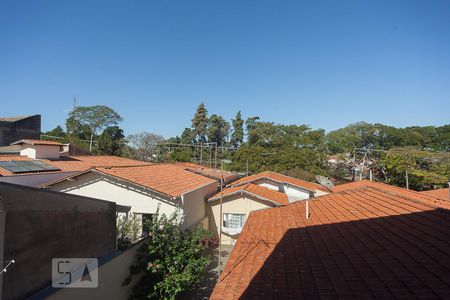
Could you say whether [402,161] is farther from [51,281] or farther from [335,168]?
[51,281]

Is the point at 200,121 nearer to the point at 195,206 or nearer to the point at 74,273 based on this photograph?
the point at 195,206

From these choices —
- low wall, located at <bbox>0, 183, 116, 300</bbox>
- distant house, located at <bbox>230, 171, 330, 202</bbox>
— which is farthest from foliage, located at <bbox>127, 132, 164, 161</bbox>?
low wall, located at <bbox>0, 183, 116, 300</bbox>

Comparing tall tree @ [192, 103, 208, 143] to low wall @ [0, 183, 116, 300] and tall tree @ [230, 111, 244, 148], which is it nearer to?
tall tree @ [230, 111, 244, 148]

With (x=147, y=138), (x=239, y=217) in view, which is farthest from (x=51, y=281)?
→ (x=147, y=138)

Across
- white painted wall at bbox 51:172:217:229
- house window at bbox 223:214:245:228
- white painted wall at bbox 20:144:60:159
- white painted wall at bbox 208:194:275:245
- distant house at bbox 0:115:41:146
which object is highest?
distant house at bbox 0:115:41:146

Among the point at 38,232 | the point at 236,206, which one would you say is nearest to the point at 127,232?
the point at 38,232

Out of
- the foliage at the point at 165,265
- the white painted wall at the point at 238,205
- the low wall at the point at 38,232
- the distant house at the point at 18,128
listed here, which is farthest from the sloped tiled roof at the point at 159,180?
the distant house at the point at 18,128
